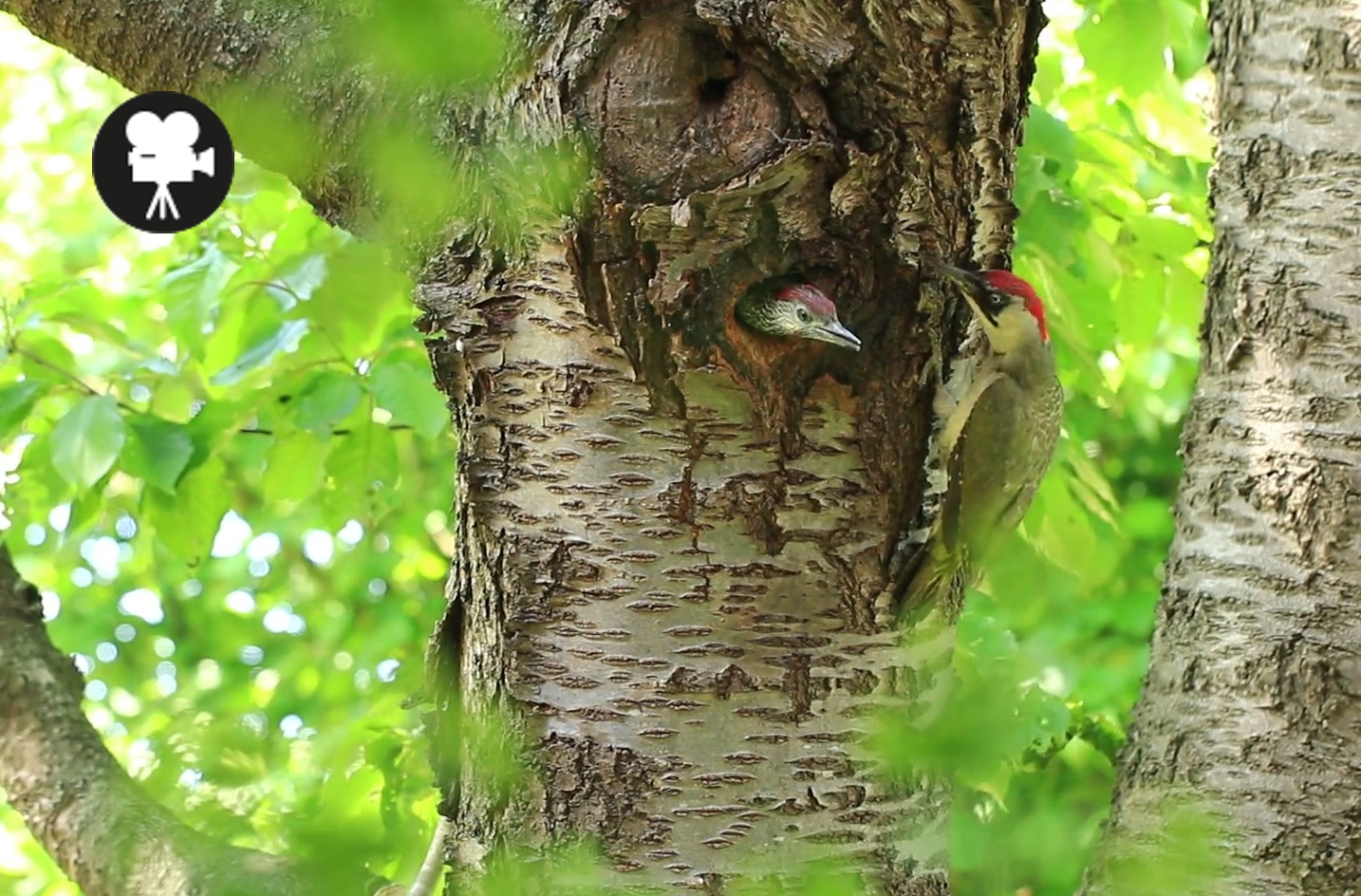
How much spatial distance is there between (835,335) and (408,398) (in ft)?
2.62

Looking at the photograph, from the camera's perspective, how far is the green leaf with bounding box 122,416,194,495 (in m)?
1.56

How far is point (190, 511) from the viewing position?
164 cm

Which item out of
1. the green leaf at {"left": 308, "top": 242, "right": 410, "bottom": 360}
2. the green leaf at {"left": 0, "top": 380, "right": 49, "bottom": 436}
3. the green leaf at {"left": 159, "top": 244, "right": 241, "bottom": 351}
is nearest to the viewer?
the green leaf at {"left": 308, "top": 242, "right": 410, "bottom": 360}

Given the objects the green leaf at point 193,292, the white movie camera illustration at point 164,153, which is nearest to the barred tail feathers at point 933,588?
the white movie camera illustration at point 164,153

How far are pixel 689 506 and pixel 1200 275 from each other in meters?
1.37

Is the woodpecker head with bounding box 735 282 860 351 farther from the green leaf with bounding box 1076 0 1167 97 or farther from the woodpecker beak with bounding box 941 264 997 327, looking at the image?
the green leaf with bounding box 1076 0 1167 97

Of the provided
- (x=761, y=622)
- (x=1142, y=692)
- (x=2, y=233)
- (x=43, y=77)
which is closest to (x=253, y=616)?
(x=2, y=233)

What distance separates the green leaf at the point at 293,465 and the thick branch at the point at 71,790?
0.31 m

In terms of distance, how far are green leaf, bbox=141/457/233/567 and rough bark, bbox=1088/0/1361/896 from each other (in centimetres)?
114

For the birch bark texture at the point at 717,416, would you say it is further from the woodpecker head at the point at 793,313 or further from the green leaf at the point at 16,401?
the green leaf at the point at 16,401

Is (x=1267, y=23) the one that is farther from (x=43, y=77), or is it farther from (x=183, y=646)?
(x=43, y=77)

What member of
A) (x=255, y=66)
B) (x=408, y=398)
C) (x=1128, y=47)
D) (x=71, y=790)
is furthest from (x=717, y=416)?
(x=1128, y=47)

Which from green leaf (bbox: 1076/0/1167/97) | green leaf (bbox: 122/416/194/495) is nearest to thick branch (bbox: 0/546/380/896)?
green leaf (bbox: 122/416/194/495)

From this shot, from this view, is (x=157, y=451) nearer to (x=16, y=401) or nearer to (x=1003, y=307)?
(x=16, y=401)
